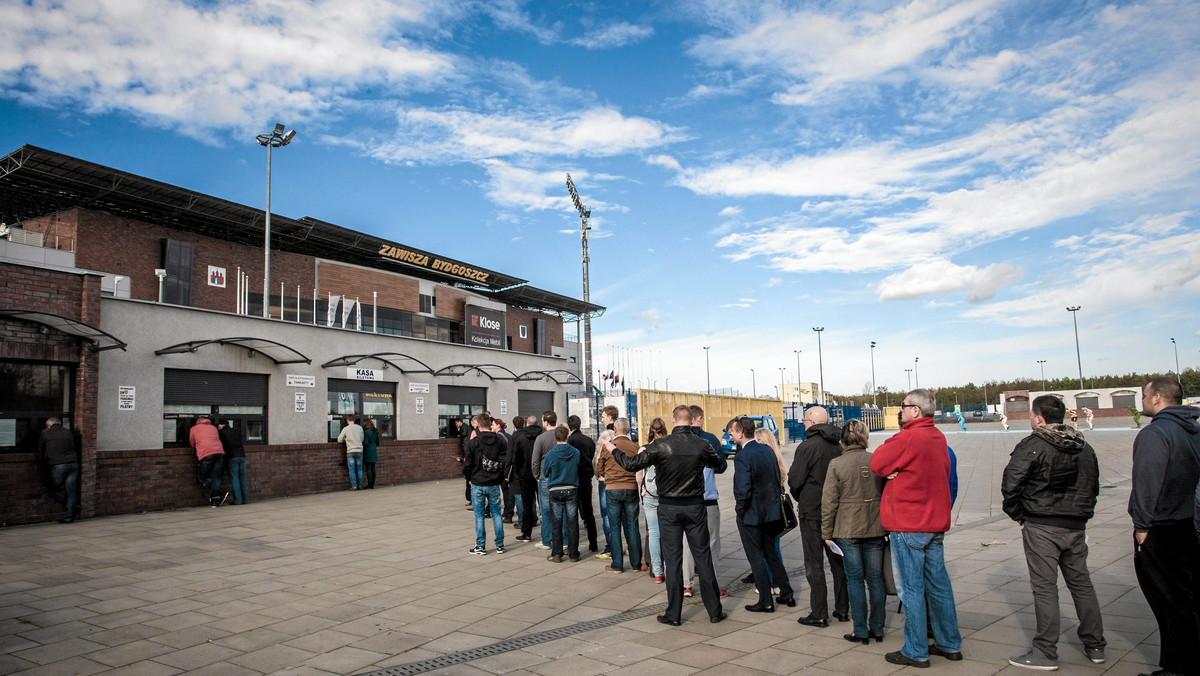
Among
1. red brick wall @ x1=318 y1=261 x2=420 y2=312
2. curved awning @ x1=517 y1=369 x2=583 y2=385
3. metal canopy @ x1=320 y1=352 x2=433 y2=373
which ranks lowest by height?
curved awning @ x1=517 y1=369 x2=583 y2=385

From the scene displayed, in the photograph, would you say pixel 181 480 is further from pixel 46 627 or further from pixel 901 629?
pixel 901 629

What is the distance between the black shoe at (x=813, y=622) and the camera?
5863 mm

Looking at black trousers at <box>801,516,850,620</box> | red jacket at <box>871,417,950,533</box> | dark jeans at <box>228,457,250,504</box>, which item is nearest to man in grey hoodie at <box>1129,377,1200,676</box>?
red jacket at <box>871,417,950,533</box>

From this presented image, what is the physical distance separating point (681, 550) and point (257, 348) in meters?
13.3

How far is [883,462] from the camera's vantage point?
16.6 feet

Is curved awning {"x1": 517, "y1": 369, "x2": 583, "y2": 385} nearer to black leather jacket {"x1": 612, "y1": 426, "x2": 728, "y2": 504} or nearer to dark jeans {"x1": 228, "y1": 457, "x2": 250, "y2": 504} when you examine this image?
dark jeans {"x1": 228, "y1": 457, "x2": 250, "y2": 504}

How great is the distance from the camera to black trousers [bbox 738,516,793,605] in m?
6.40

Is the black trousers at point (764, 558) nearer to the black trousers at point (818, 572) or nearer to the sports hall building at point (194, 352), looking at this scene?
the black trousers at point (818, 572)

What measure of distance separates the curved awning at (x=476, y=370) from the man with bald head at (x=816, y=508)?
16623 millimetres

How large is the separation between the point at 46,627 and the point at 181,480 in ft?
27.5

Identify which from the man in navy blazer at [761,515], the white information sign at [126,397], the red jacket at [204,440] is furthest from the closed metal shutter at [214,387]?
the man in navy blazer at [761,515]

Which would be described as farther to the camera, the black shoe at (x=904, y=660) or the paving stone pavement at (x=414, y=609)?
the paving stone pavement at (x=414, y=609)

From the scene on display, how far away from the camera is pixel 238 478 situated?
14.4 m

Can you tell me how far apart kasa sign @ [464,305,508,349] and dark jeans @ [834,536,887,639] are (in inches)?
1379
